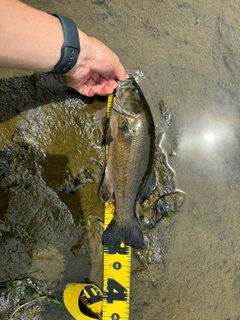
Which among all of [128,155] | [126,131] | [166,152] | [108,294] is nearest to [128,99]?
[126,131]

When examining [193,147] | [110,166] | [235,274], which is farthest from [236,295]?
[110,166]

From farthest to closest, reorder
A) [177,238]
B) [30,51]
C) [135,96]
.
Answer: [177,238], [135,96], [30,51]

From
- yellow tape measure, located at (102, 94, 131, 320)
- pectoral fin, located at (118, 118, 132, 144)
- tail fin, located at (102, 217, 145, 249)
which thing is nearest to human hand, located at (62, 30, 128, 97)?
pectoral fin, located at (118, 118, 132, 144)

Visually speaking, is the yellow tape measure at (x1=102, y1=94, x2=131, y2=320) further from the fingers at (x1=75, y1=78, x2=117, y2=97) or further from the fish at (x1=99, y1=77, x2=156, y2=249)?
the fingers at (x1=75, y1=78, x2=117, y2=97)

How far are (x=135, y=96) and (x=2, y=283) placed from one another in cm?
240

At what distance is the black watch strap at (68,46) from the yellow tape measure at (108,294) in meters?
0.82

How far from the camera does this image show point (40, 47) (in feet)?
8.18

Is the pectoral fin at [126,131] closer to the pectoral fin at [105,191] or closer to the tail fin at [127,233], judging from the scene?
the pectoral fin at [105,191]

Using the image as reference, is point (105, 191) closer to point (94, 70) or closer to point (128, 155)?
point (128, 155)

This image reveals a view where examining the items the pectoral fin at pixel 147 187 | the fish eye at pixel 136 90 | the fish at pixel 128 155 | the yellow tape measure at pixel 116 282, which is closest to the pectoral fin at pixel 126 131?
the fish at pixel 128 155

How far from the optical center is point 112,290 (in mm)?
3410

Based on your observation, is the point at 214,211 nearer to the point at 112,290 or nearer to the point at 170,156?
the point at 170,156

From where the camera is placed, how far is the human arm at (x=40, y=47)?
2.29 m

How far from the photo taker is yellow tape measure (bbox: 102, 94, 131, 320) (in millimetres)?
3395
